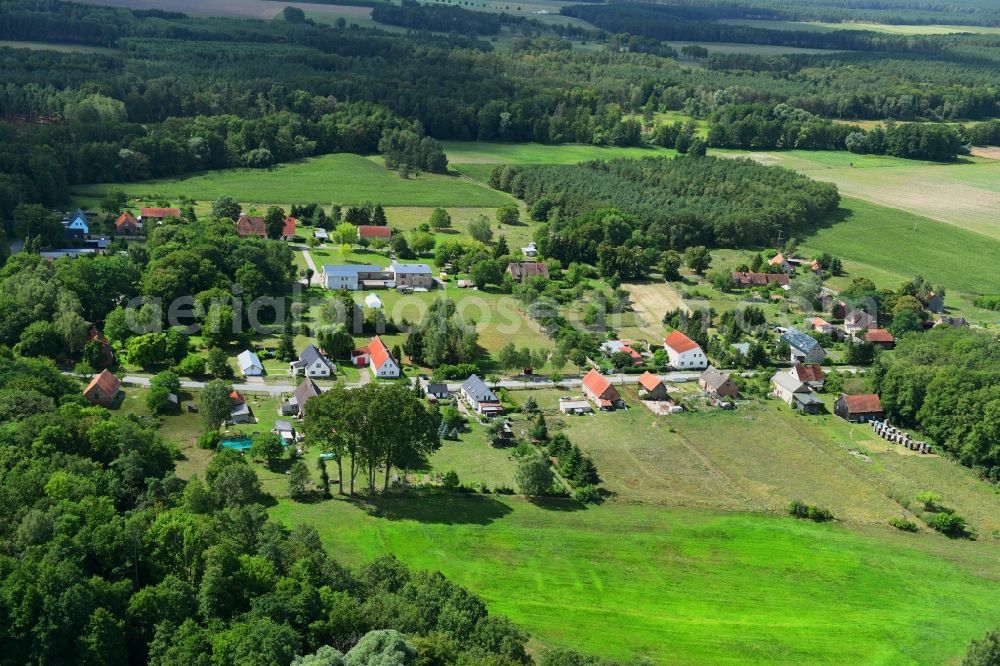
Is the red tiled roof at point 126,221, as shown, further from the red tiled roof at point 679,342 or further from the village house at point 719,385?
the village house at point 719,385

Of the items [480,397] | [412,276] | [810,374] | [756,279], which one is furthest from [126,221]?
[810,374]

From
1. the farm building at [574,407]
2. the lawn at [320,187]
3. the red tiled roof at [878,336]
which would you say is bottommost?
the farm building at [574,407]

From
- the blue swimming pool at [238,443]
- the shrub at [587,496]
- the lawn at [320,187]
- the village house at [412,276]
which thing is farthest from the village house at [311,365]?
the lawn at [320,187]

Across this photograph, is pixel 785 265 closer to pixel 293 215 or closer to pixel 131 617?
pixel 293 215

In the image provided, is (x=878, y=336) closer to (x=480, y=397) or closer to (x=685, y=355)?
(x=685, y=355)

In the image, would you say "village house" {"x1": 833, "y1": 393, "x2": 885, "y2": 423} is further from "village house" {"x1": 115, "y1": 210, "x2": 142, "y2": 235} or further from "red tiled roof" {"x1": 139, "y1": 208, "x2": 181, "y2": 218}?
"village house" {"x1": 115, "y1": 210, "x2": 142, "y2": 235}

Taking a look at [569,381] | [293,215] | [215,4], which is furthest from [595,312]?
[215,4]

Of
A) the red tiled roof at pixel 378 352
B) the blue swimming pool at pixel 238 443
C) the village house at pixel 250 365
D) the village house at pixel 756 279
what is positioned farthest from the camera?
the village house at pixel 756 279
